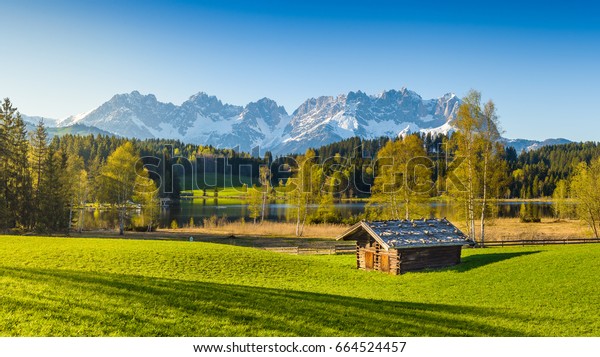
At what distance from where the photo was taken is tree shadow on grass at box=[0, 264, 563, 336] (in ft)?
47.7

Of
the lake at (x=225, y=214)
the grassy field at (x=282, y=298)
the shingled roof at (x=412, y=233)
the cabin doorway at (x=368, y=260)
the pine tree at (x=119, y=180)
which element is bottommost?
the lake at (x=225, y=214)

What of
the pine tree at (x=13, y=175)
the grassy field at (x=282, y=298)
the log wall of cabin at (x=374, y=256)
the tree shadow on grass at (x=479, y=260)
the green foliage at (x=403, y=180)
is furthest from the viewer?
the pine tree at (x=13, y=175)

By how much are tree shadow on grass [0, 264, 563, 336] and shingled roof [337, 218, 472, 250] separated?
1243 centimetres

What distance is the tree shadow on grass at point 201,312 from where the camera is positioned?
14547 mm

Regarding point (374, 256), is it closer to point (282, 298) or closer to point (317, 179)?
point (282, 298)

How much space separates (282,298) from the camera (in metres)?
20.7

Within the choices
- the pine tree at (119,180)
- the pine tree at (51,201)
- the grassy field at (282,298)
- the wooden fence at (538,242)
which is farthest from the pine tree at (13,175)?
the wooden fence at (538,242)

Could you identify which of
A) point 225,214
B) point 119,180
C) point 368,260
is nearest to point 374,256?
point 368,260

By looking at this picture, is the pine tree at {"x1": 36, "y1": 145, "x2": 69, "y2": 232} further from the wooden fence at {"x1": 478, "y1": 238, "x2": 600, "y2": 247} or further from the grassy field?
the wooden fence at {"x1": 478, "y1": 238, "x2": 600, "y2": 247}

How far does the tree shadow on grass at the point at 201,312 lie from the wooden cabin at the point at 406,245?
1226cm

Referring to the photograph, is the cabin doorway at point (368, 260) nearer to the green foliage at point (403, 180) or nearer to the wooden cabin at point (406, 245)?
the wooden cabin at point (406, 245)

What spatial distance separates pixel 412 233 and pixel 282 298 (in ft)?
61.9

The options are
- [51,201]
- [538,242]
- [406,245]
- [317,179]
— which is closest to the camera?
[406,245]

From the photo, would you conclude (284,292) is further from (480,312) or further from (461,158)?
(461,158)
